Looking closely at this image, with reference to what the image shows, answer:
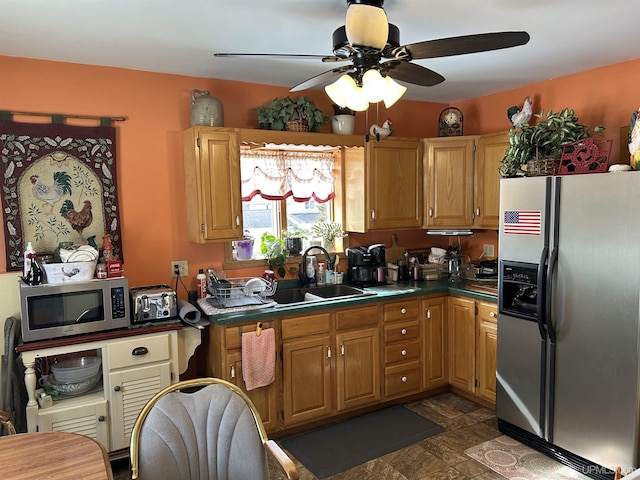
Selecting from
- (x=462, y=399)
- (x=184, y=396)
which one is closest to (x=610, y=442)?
(x=462, y=399)

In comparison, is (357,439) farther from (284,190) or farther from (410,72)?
(410,72)

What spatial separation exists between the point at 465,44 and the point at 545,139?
146cm

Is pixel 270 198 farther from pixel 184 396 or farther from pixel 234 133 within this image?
pixel 184 396

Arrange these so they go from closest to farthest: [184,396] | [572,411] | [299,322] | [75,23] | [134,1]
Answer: [184,396], [134,1], [75,23], [572,411], [299,322]

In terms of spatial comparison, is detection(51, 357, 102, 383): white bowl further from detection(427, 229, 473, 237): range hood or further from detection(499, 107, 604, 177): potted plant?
detection(499, 107, 604, 177): potted plant

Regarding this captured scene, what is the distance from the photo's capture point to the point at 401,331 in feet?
11.6

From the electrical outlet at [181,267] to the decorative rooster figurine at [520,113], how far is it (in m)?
2.62

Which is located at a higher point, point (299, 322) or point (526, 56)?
point (526, 56)

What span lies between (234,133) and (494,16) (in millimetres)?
1692

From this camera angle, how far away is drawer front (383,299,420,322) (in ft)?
11.4

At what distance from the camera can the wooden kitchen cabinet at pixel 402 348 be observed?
350 cm

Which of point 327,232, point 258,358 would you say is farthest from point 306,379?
point 327,232

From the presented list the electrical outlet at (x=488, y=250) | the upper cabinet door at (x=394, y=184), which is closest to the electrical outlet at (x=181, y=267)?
the upper cabinet door at (x=394, y=184)

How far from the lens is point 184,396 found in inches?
72.8
